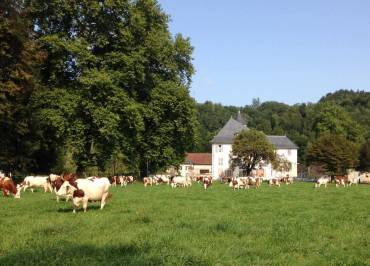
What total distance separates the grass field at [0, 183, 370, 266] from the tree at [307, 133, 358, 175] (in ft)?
181

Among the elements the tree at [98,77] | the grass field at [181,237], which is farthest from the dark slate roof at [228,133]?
the grass field at [181,237]

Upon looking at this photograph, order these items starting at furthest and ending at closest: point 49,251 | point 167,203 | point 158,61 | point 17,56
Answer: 1. point 158,61
2. point 17,56
3. point 167,203
4. point 49,251

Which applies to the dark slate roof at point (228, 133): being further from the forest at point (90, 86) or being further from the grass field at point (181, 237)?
the grass field at point (181, 237)

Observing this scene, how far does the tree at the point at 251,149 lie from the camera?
67.7 meters

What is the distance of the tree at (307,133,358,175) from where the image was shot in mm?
71188

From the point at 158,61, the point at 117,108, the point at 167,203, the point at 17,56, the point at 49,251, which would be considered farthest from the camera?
the point at 158,61

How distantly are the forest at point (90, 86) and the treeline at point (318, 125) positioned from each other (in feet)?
45.9

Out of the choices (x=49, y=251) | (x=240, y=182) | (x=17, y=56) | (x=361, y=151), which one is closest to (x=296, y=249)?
(x=49, y=251)

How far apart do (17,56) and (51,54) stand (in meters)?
7.39

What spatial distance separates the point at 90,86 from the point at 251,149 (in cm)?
3558

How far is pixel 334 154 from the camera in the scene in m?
71.0

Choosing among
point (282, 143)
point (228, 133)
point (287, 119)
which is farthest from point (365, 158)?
point (287, 119)

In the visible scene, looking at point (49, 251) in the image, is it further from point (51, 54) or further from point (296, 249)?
point (51, 54)

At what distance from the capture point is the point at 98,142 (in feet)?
127
